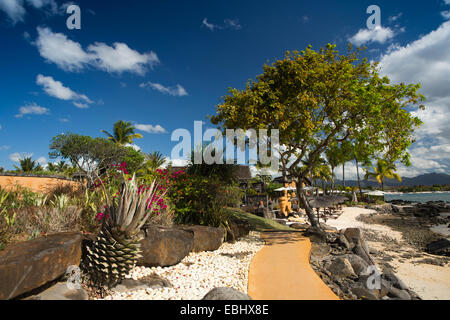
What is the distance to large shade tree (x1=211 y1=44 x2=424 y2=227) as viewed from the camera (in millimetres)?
8719

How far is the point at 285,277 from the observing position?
4535 mm

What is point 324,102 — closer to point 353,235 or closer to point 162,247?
point 353,235

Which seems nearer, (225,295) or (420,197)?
(225,295)

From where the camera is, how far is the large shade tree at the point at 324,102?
8.72 metres

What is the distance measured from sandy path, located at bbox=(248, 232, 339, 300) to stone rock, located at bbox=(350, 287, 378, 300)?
85cm

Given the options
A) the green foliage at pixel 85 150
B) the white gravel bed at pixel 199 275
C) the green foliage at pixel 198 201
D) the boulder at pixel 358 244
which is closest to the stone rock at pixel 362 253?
the boulder at pixel 358 244

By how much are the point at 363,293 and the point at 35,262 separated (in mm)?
5715

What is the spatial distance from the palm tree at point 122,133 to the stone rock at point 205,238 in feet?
117

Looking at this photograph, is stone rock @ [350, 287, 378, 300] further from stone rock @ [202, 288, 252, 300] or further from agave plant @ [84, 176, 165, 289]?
agave plant @ [84, 176, 165, 289]

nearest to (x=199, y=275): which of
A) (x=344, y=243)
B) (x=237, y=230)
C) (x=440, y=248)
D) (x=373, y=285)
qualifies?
(x=237, y=230)

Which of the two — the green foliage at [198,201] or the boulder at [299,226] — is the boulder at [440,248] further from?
the green foliage at [198,201]

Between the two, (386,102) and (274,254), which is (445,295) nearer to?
(274,254)

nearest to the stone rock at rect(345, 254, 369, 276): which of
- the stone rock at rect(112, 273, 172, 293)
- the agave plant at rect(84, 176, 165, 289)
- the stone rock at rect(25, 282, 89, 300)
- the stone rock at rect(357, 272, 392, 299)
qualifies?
the stone rock at rect(357, 272, 392, 299)

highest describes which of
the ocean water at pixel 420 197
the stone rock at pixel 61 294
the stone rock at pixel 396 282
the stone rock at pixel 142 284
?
the stone rock at pixel 61 294
